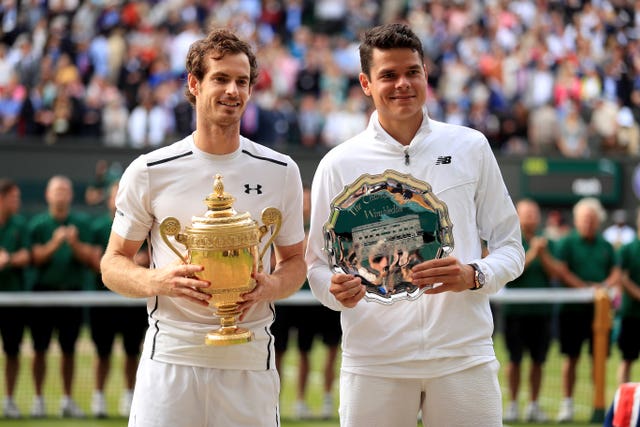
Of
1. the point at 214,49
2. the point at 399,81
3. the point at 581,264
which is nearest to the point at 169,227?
the point at 214,49

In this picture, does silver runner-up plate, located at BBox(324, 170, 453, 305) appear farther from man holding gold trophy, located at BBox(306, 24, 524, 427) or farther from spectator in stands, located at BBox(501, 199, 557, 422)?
spectator in stands, located at BBox(501, 199, 557, 422)

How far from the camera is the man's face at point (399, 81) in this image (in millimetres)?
3873

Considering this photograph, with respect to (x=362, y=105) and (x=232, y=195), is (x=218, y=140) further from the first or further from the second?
(x=362, y=105)

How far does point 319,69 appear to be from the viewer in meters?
17.6

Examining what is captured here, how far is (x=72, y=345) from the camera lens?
8906 millimetres

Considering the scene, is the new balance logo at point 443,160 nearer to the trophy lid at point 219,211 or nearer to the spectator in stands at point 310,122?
the trophy lid at point 219,211

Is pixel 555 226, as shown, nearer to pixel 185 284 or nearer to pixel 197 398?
pixel 197 398

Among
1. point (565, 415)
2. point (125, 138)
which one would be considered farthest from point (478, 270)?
point (125, 138)

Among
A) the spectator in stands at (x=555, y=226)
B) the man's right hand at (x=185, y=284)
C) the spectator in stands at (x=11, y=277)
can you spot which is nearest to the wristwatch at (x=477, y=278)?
the man's right hand at (x=185, y=284)

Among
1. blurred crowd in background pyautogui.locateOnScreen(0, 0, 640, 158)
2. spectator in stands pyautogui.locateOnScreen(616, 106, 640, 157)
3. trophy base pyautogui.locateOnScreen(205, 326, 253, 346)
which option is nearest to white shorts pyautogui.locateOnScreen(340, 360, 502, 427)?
trophy base pyautogui.locateOnScreen(205, 326, 253, 346)

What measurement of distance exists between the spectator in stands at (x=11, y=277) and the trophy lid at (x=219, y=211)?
557 cm

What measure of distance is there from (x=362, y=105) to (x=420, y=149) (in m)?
12.9

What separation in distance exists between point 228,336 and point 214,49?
952 mm

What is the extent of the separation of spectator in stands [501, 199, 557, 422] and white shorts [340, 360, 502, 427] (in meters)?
5.50
